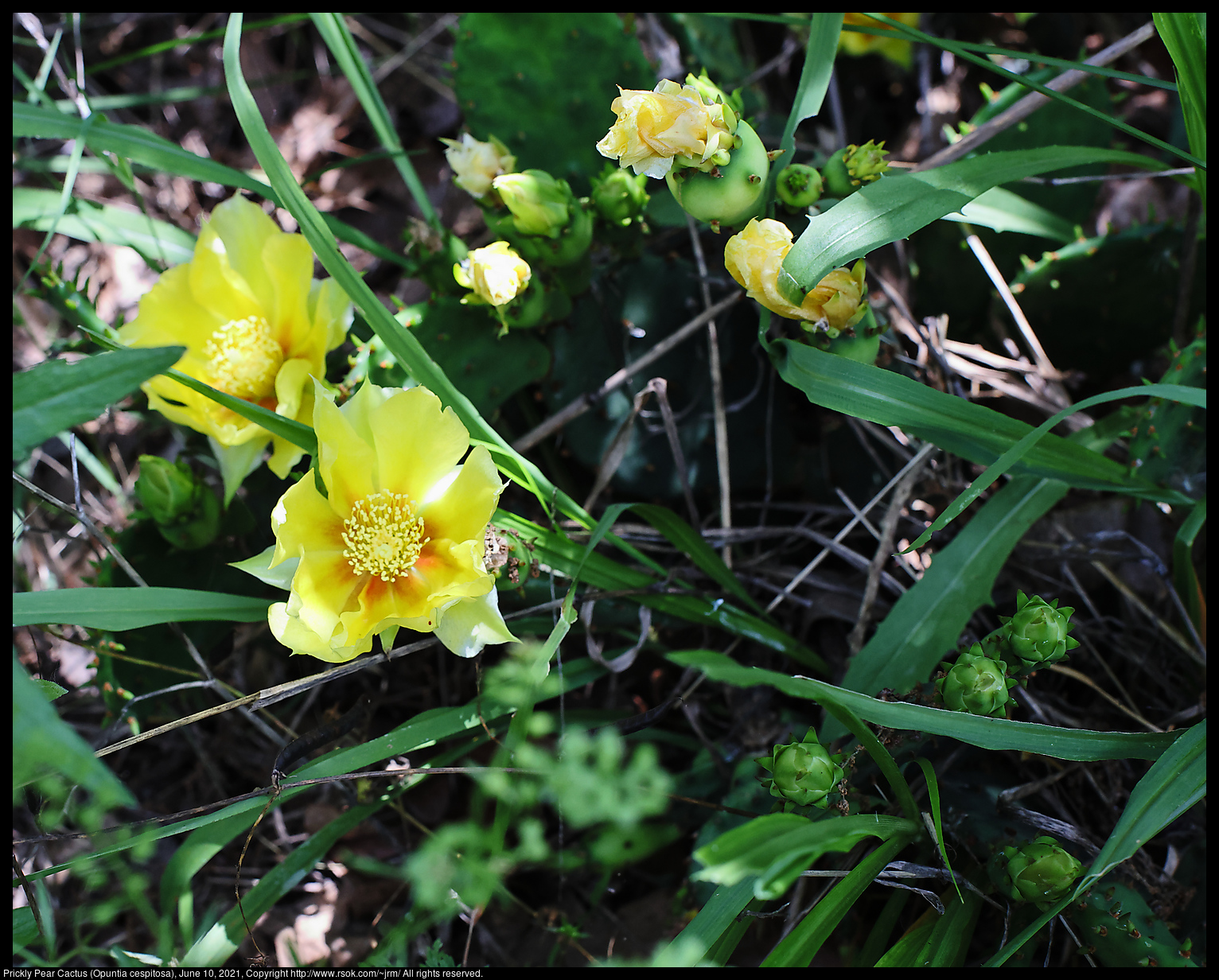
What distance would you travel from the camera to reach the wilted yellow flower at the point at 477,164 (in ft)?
3.33

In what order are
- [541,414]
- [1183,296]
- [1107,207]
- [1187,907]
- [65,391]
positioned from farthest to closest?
[1107,207] → [541,414] → [1183,296] → [1187,907] → [65,391]

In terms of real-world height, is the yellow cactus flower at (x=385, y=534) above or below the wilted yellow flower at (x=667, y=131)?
below

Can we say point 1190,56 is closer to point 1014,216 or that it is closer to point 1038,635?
point 1014,216

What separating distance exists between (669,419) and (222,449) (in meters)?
0.54

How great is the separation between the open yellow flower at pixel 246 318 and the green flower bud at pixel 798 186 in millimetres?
523

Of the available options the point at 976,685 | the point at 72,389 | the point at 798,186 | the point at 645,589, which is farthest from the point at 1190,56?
the point at 72,389

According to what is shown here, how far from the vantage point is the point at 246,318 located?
1082 mm

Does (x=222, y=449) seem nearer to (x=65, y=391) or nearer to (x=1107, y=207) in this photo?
(x=65, y=391)

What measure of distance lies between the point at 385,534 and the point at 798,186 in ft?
1.86

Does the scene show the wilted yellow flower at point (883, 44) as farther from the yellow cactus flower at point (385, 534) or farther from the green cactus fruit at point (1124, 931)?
the green cactus fruit at point (1124, 931)

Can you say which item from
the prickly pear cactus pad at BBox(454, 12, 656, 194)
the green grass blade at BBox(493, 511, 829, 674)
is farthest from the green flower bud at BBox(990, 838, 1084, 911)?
the prickly pear cactus pad at BBox(454, 12, 656, 194)

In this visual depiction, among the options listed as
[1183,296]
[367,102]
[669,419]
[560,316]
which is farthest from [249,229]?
[1183,296]

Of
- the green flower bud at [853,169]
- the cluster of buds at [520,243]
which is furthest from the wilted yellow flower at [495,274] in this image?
the green flower bud at [853,169]

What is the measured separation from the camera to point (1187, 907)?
0.92m
